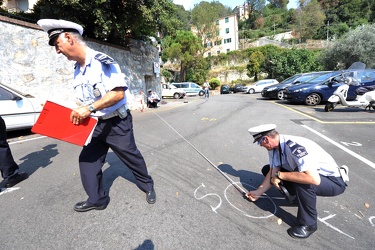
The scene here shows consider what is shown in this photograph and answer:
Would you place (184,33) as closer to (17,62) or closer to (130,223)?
(17,62)

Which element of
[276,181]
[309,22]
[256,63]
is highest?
[309,22]

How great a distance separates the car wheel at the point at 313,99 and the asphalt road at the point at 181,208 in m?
6.34

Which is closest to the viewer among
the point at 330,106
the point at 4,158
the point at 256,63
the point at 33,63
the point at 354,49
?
the point at 4,158

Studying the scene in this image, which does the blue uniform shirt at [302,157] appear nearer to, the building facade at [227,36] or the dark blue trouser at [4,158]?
the dark blue trouser at [4,158]

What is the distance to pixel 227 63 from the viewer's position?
151 feet

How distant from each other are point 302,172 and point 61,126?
91.6 inches

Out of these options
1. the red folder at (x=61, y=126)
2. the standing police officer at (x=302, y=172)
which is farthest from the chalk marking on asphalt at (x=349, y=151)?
the red folder at (x=61, y=126)

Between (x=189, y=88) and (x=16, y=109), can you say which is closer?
(x=16, y=109)

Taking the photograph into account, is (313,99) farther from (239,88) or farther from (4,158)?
(239,88)

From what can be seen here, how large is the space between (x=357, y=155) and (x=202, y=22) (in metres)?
50.0

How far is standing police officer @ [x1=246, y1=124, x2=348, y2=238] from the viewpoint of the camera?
2.08 meters

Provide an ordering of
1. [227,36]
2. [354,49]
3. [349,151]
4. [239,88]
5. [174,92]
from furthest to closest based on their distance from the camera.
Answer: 1. [227,36]
2. [239,88]
3. [354,49]
4. [174,92]
5. [349,151]

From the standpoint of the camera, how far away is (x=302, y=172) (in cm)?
207

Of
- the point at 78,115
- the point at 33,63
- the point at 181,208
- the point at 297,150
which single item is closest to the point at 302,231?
the point at 297,150
